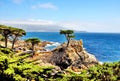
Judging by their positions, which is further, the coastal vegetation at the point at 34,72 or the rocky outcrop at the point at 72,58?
the rocky outcrop at the point at 72,58

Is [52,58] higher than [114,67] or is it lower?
lower

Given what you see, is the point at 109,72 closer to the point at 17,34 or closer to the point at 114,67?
the point at 114,67

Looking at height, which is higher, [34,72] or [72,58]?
[34,72]

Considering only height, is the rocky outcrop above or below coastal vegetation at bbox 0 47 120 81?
below

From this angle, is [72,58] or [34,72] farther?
[72,58]

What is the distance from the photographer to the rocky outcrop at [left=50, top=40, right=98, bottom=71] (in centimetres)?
7151

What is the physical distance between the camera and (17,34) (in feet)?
257

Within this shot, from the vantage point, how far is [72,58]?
72562 mm

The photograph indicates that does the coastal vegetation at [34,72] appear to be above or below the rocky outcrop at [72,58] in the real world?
above

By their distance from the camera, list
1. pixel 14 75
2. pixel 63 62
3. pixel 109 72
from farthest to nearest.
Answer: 1. pixel 63 62
2. pixel 109 72
3. pixel 14 75

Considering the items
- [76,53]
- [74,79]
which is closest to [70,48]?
[76,53]

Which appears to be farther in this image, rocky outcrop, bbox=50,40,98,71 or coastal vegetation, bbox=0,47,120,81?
rocky outcrop, bbox=50,40,98,71

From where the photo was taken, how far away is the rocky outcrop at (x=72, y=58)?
235ft

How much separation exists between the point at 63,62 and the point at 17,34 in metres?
15.4
